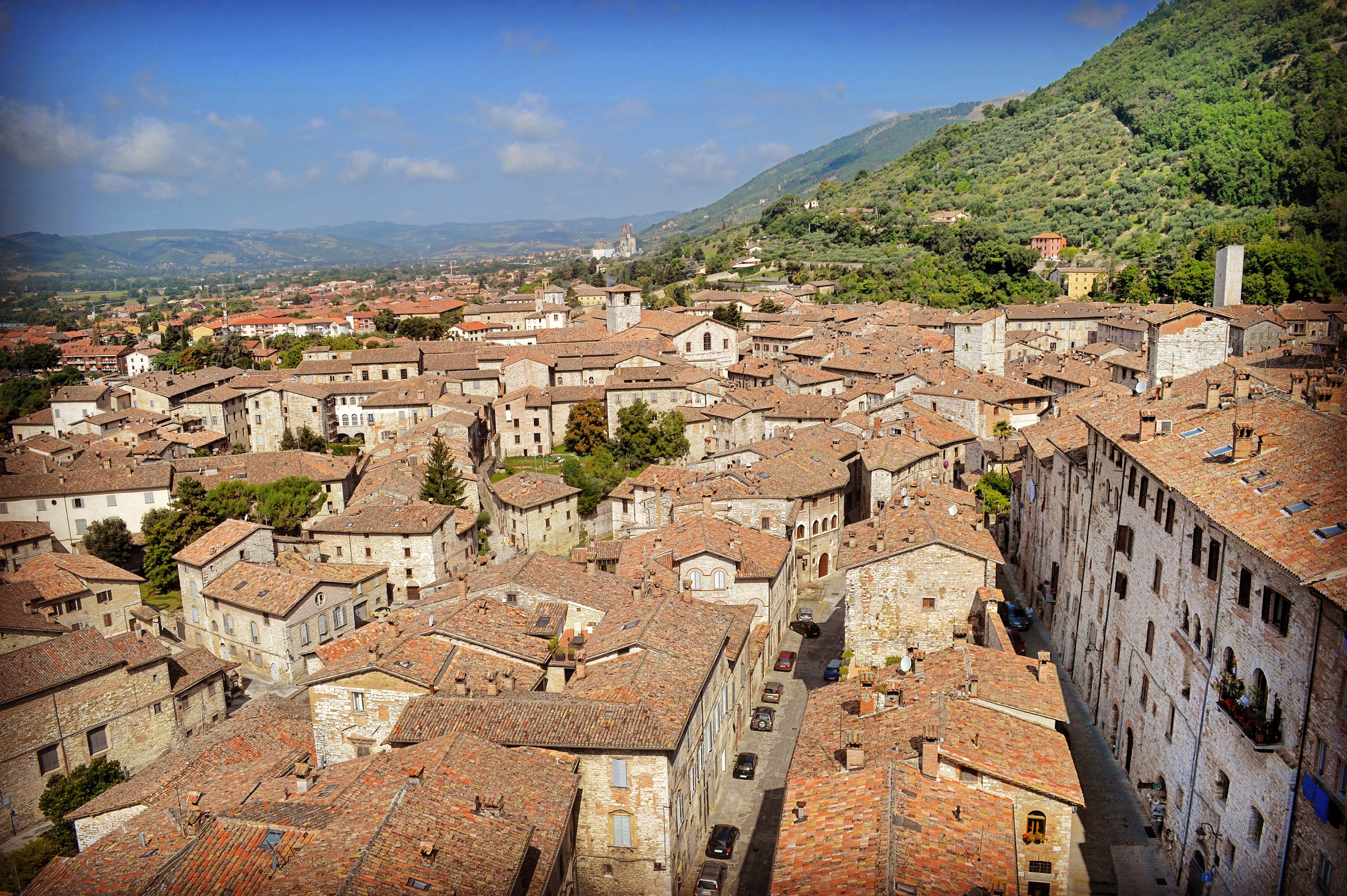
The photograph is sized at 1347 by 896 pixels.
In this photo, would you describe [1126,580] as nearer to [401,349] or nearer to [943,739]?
[943,739]

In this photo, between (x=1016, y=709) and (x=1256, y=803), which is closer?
(x=1256, y=803)

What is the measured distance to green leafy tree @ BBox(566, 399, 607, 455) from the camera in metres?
65.9

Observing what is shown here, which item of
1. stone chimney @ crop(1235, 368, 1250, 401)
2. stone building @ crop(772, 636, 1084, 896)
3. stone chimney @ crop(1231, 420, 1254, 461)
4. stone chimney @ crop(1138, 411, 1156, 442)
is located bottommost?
stone building @ crop(772, 636, 1084, 896)

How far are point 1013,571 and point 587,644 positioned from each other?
2099 centimetres

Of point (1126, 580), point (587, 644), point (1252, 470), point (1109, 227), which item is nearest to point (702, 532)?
point (587, 644)

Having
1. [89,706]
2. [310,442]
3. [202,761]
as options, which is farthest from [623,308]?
[202,761]

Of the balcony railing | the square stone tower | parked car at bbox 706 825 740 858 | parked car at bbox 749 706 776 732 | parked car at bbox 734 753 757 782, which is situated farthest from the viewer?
the square stone tower

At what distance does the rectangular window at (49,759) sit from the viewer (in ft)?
98.5

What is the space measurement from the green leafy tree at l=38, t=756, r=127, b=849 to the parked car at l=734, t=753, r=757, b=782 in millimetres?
18364

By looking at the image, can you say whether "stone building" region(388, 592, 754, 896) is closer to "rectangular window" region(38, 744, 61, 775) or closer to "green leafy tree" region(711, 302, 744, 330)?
"rectangular window" region(38, 744, 61, 775)

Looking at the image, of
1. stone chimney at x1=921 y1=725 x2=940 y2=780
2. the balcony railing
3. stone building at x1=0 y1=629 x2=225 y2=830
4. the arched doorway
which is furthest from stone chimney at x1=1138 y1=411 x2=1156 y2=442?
stone building at x1=0 y1=629 x2=225 y2=830

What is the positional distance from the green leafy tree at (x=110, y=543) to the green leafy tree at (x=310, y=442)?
18.0m

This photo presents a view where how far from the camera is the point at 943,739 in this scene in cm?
1838

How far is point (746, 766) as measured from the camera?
2722cm
